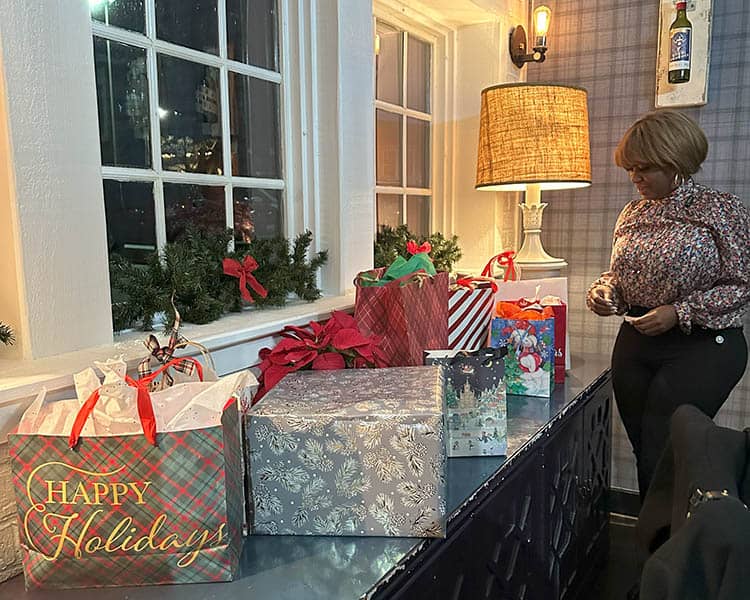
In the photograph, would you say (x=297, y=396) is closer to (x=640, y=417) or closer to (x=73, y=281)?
(x=73, y=281)

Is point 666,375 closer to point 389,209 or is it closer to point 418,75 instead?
point 389,209

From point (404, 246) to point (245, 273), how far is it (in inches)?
35.1

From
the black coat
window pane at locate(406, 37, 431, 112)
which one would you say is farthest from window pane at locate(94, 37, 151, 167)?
window pane at locate(406, 37, 431, 112)

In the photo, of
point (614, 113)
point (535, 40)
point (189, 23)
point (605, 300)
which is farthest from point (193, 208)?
point (614, 113)

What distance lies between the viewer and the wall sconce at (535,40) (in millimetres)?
2682

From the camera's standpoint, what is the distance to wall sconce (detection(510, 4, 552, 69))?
2.68m

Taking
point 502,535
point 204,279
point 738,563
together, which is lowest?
point 502,535

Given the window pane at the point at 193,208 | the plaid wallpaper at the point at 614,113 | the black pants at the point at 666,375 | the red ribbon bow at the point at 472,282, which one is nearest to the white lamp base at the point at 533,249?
the plaid wallpaper at the point at 614,113

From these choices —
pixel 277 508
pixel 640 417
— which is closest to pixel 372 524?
pixel 277 508

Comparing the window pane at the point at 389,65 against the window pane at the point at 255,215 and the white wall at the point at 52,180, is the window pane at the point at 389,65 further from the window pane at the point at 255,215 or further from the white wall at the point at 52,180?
the white wall at the point at 52,180

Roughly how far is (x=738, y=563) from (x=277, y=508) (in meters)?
0.65

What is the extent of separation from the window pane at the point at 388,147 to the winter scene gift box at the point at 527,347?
35.2 inches

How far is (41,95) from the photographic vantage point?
3.57 feet

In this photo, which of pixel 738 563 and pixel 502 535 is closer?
pixel 738 563
